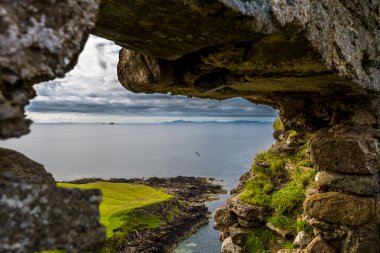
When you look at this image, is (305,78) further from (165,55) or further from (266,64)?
(165,55)

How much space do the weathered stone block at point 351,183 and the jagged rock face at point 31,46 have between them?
26.5 feet

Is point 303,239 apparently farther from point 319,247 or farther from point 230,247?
point 230,247

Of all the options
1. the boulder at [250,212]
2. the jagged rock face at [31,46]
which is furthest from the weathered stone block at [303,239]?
the jagged rock face at [31,46]

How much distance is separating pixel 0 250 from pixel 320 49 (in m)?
4.89

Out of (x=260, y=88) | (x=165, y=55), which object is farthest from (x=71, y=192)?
(x=260, y=88)

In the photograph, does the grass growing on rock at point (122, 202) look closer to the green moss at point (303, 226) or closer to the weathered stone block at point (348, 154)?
the green moss at point (303, 226)

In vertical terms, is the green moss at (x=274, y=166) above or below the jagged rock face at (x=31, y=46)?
below

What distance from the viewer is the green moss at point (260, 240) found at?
40.3 ft

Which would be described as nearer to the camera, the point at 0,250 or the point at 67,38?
the point at 0,250

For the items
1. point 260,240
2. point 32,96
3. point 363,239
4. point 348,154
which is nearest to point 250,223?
point 260,240

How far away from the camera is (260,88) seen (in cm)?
855

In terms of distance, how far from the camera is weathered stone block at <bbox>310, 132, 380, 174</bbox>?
8.76 meters

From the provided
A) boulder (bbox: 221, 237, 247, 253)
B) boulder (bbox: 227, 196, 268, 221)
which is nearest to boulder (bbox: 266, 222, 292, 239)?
boulder (bbox: 227, 196, 268, 221)

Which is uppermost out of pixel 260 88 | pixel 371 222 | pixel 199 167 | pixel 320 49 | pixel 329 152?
pixel 320 49
